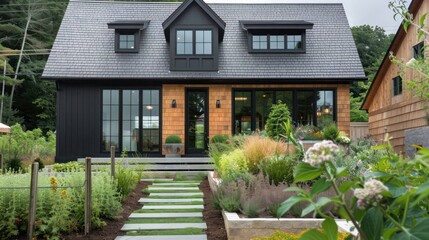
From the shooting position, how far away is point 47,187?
231 inches

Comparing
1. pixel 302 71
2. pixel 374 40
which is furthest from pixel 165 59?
pixel 374 40

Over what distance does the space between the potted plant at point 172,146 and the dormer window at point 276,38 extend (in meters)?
4.09

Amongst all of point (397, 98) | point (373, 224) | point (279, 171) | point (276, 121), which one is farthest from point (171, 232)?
point (397, 98)

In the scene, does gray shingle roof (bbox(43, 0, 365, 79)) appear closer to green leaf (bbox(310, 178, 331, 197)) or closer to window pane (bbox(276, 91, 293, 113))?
window pane (bbox(276, 91, 293, 113))

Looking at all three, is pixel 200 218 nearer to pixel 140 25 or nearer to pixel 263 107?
pixel 263 107

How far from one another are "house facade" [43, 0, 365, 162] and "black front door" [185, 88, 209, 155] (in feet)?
0.11

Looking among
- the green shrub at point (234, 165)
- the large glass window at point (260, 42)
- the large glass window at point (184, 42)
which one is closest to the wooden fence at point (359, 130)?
the large glass window at point (260, 42)

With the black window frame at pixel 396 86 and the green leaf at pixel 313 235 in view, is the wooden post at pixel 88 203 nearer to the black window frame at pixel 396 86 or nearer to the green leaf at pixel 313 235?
the green leaf at pixel 313 235

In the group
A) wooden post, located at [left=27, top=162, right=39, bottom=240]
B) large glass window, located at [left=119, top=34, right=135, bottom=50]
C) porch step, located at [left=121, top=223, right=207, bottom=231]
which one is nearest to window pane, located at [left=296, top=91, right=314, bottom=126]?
large glass window, located at [left=119, top=34, right=135, bottom=50]

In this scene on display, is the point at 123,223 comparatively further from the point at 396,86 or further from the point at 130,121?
the point at 396,86

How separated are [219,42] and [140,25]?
109 inches

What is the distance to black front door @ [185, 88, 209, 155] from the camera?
15445 millimetres

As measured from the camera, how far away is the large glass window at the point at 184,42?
51.1ft

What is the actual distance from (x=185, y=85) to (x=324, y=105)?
4.62 m
